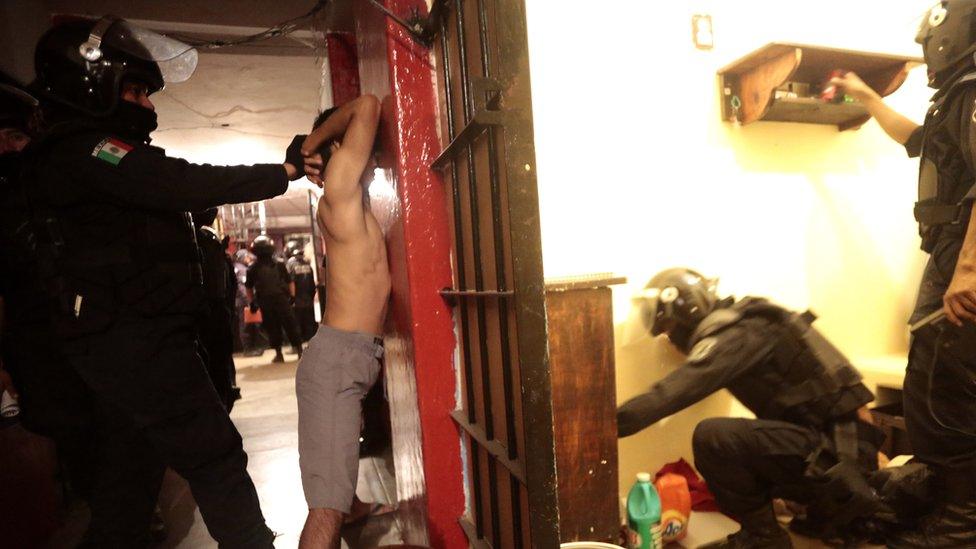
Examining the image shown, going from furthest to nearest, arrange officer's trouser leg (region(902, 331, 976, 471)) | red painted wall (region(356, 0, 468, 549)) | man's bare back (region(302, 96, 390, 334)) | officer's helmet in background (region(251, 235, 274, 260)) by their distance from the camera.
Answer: officer's helmet in background (region(251, 235, 274, 260)), officer's trouser leg (region(902, 331, 976, 471)), man's bare back (region(302, 96, 390, 334)), red painted wall (region(356, 0, 468, 549))

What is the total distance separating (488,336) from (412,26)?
106 centimetres

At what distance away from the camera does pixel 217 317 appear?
8.64 ft

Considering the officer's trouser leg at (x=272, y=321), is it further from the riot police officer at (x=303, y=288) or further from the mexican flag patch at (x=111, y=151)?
the mexican flag patch at (x=111, y=151)

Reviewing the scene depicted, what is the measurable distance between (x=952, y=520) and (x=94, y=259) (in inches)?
138

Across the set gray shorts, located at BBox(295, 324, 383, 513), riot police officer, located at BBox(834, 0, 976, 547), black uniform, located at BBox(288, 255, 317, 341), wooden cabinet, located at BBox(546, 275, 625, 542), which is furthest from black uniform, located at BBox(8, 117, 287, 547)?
black uniform, located at BBox(288, 255, 317, 341)

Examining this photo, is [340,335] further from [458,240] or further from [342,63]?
[342,63]

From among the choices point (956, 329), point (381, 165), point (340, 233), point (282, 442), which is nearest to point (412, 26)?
point (381, 165)

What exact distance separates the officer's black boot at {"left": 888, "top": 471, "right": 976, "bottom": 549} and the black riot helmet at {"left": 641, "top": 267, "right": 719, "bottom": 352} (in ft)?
3.88

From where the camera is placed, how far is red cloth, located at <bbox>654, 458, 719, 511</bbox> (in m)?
2.71

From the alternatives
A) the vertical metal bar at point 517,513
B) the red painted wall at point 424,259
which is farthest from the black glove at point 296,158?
the vertical metal bar at point 517,513

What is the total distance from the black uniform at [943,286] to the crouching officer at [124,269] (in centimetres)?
266

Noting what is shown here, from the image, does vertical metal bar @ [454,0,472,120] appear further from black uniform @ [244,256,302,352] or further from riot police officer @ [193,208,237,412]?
black uniform @ [244,256,302,352]

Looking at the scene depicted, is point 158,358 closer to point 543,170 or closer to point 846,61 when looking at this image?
point 543,170

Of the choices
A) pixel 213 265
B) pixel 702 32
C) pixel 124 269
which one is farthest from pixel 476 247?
pixel 702 32
